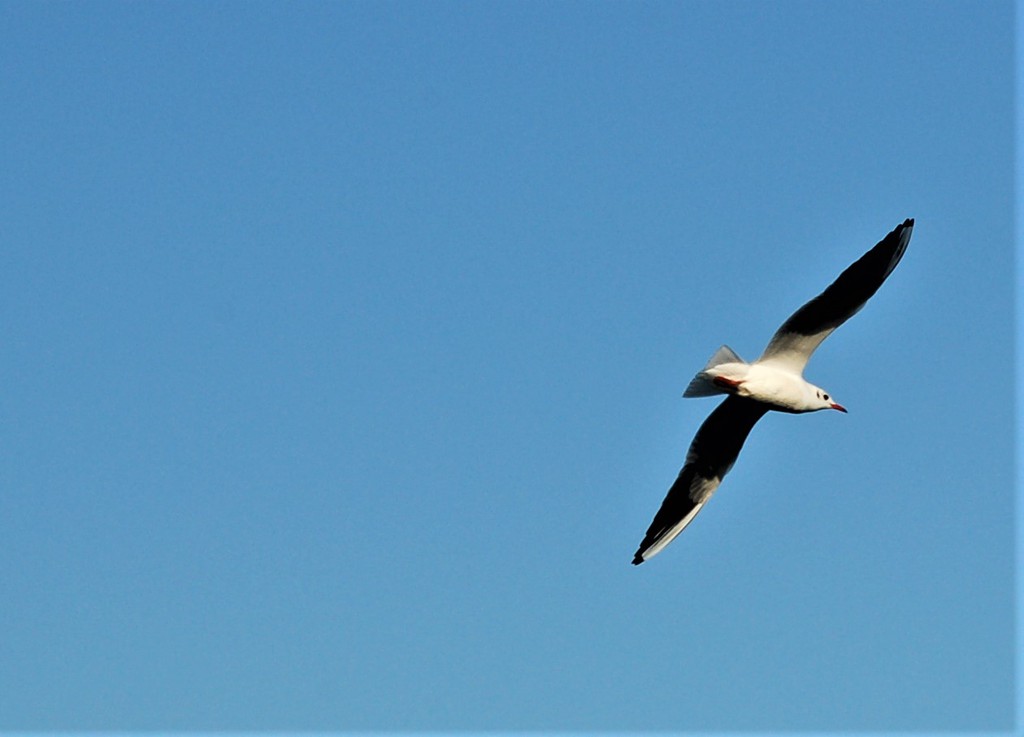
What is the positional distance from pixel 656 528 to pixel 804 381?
2.40m

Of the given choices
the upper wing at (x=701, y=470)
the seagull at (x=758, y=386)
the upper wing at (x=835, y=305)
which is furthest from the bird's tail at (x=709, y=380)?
the upper wing at (x=701, y=470)

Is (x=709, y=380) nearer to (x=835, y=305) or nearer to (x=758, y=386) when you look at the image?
(x=758, y=386)

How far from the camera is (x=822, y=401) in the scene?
674 inches

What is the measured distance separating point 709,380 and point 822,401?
1855 mm

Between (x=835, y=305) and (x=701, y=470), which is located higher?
(x=835, y=305)

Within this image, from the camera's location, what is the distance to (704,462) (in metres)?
17.9

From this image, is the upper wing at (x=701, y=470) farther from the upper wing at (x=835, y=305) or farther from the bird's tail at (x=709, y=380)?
the bird's tail at (x=709, y=380)

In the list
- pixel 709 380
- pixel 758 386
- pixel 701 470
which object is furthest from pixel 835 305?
pixel 701 470

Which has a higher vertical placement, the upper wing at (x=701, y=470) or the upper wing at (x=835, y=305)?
the upper wing at (x=835, y=305)

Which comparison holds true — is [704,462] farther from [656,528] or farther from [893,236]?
[893,236]

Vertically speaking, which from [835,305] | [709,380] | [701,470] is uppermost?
[835,305]

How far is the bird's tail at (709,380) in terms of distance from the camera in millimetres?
15734

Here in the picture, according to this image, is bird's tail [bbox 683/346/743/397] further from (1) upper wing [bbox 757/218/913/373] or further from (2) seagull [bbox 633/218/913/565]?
(1) upper wing [bbox 757/218/913/373]

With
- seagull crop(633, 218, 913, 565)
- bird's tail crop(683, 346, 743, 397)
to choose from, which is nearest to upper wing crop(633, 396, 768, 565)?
seagull crop(633, 218, 913, 565)
